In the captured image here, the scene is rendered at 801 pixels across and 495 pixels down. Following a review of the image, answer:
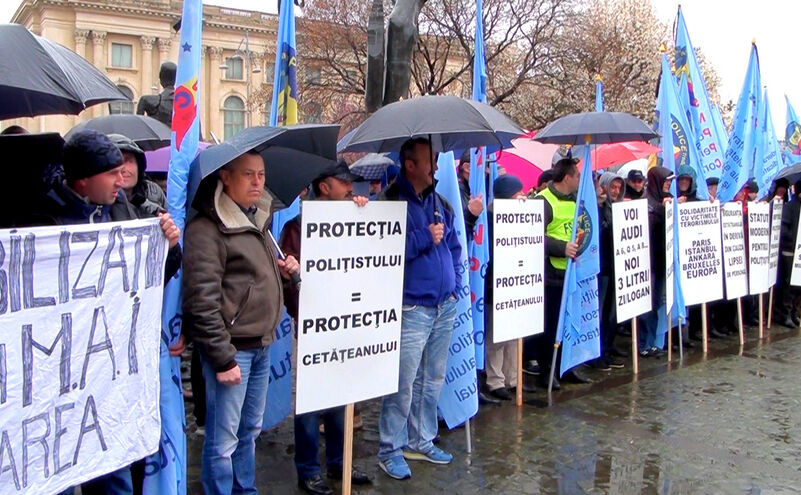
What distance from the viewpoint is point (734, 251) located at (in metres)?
9.05

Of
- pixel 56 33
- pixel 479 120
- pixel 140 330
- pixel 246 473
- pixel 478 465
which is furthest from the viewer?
pixel 56 33

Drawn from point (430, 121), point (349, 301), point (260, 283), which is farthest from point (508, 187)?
point (260, 283)

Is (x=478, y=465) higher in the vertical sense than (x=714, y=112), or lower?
lower

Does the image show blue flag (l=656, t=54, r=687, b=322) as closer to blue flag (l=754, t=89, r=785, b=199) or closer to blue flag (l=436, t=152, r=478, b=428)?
blue flag (l=754, t=89, r=785, b=199)

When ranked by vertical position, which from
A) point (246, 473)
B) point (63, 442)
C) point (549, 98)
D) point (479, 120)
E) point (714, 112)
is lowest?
point (246, 473)

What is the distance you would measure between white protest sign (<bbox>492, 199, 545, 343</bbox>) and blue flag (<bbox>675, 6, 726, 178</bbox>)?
148 inches

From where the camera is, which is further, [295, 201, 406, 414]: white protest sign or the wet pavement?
the wet pavement

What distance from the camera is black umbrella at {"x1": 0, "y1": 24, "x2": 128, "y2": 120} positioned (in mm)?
2918

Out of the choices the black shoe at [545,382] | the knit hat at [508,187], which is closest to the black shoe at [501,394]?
the black shoe at [545,382]

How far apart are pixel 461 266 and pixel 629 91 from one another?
77.9 feet

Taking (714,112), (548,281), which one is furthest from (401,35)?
(714,112)

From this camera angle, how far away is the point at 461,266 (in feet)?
16.6

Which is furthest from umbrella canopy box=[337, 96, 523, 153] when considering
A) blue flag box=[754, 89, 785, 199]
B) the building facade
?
the building facade

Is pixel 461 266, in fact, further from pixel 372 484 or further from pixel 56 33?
pixel 56 33
